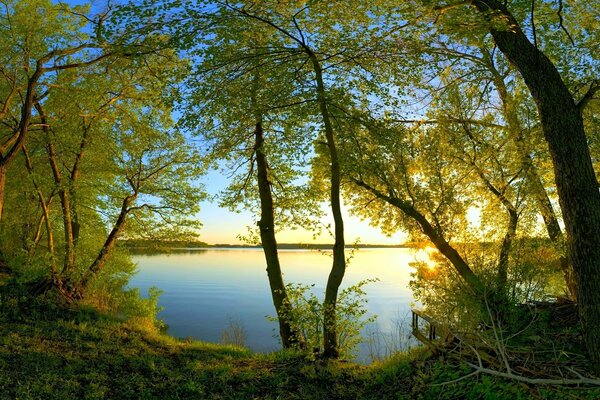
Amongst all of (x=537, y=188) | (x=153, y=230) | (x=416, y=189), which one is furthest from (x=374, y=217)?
(x=153, y=230)

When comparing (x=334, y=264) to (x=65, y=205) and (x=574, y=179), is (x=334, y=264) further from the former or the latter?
(x=65, y=205)

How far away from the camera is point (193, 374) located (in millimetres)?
7758

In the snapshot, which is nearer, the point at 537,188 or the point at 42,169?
the point at 537,188

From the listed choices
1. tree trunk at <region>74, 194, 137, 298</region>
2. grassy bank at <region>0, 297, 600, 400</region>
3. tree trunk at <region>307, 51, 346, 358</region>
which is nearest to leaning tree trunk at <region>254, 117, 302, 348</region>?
grassy bank at <region>0, 297, 600, 400</region>

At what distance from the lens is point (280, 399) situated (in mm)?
6469

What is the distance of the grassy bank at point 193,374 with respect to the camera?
6.00m

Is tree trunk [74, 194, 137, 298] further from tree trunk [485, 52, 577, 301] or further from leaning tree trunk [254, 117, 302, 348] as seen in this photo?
tree trunk [485, 52, 577, 301]

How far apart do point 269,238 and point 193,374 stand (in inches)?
163

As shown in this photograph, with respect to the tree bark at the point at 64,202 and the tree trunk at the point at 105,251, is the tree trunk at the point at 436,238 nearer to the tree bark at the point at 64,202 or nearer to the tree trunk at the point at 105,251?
the tree trunk at the point at 105,251

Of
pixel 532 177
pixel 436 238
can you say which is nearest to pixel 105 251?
pixel 436 238

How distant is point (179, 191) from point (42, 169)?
222 inches

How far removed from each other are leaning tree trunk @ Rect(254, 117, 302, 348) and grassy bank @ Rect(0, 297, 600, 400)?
3.88 feet

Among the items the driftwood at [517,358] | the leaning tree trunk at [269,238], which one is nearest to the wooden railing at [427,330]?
the driftwood at [517,358]

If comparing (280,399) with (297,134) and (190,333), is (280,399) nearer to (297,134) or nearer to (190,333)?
(297,134)
